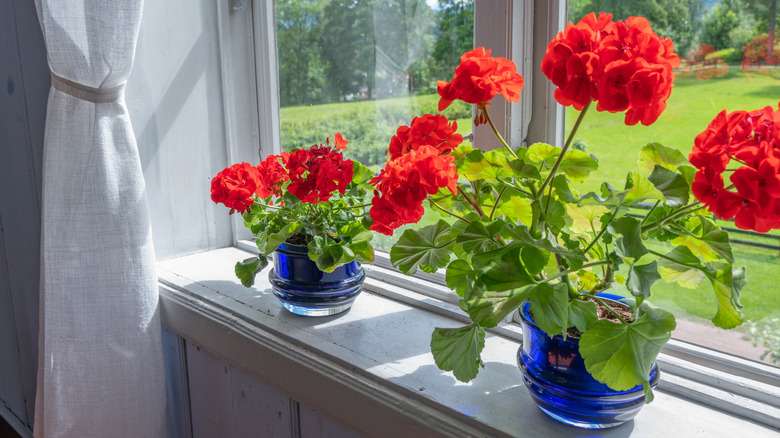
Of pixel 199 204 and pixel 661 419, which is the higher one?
pixel 199 204

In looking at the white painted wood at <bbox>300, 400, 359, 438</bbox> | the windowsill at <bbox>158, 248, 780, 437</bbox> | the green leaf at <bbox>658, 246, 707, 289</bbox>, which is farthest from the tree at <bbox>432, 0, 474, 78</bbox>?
the white painted wood at <bbox>300, 400, 359, 438</bbox>

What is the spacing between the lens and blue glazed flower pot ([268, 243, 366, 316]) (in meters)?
1.00

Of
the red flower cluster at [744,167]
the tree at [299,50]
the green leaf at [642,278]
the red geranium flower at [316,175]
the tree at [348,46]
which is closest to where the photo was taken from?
the red flower cluster at [744,167]

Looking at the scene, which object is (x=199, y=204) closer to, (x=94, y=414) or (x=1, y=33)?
(x=94, y=414)

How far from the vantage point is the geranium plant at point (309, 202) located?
89cm

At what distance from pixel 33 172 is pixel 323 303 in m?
1.02

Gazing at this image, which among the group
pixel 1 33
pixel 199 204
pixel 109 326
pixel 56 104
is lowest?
pixel 109 326

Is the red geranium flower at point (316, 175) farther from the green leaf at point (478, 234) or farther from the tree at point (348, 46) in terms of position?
the tree at point (348, 46)

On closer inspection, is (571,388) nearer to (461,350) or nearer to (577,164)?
(461,350)

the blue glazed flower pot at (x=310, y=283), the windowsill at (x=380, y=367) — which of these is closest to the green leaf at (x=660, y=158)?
the windowsill at (x=380, y=367)

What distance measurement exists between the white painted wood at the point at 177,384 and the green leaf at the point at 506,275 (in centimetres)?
92

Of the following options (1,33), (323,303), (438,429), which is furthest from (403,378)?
(1,33)

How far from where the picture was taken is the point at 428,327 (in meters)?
1.00

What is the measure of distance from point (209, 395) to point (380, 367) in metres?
0.56
